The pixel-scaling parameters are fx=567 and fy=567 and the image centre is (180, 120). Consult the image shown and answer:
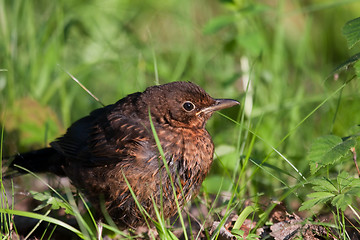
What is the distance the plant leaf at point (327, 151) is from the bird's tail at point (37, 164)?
6.27 ft

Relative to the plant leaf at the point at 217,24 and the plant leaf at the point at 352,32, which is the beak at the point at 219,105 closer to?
the plant leaf at the point at 352,32

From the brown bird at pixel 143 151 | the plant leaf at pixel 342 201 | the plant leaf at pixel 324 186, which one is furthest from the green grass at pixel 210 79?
the plant leaf at pixel 342 201

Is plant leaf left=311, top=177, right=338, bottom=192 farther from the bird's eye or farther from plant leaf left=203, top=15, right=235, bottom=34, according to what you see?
plant leaf left=203, top=15, right=235, bottom=34

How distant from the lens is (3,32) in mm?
5746

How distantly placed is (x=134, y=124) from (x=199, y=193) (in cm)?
76

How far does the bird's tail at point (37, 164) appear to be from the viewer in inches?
167

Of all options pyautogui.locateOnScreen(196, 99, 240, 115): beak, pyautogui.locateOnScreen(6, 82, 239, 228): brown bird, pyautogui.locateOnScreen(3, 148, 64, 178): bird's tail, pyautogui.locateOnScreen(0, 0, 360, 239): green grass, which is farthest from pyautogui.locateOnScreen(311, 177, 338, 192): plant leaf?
pyautogui.locateOnScreen(3, 148, 64, 178): bird's tail

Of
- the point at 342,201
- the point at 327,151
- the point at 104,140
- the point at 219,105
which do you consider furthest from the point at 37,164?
the point at 342,201

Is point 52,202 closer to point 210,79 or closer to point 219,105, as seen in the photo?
point 219,105

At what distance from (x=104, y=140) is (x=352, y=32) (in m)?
1.73

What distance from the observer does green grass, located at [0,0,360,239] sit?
14.7 feet

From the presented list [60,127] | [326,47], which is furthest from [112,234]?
[326,47]

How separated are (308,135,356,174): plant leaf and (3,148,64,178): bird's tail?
6.27ft

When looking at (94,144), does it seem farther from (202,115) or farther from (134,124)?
(202,115)
